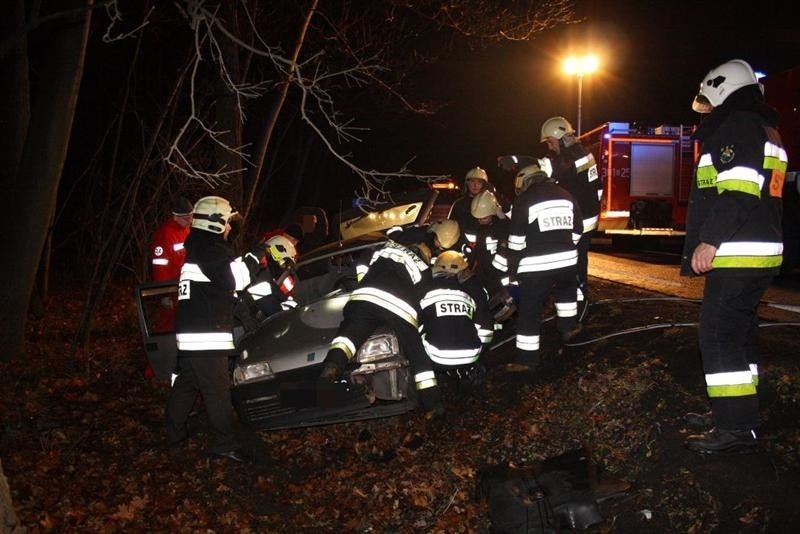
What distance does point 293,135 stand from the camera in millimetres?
25031

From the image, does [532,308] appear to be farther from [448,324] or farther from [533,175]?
[533,175]

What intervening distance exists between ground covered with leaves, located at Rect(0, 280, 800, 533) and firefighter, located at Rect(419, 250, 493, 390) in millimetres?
496

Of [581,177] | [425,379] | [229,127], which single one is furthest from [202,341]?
[229,127]

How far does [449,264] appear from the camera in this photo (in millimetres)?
5188

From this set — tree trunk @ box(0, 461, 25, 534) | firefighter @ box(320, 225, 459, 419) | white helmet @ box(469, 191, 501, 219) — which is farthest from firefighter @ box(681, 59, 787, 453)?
tree trunk @ box(0, 461, 25, 534)

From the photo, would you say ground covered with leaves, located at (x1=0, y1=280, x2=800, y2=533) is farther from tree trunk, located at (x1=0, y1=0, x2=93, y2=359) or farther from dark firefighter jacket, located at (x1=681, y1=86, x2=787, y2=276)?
tree trunk, located at (x1=0, y1=0, x2=93, y2=359)

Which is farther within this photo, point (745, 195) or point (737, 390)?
point (737, 390)

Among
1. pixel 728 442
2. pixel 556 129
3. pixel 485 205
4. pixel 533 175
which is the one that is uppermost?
pixel 556 129

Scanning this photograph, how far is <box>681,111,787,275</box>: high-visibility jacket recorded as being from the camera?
3.34 metres

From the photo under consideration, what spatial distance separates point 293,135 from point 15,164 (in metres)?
17.7

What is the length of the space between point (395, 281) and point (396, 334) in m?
0.40

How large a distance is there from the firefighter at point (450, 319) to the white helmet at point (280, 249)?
1.54 metres

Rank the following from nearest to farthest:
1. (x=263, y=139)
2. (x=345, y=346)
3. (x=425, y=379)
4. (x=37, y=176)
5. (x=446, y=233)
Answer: (x=345, y=346), (x=425, y=379), (x=446, y=233), (x=37, y=176), (x=263, y=139)

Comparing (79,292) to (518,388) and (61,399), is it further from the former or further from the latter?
(518,388)
